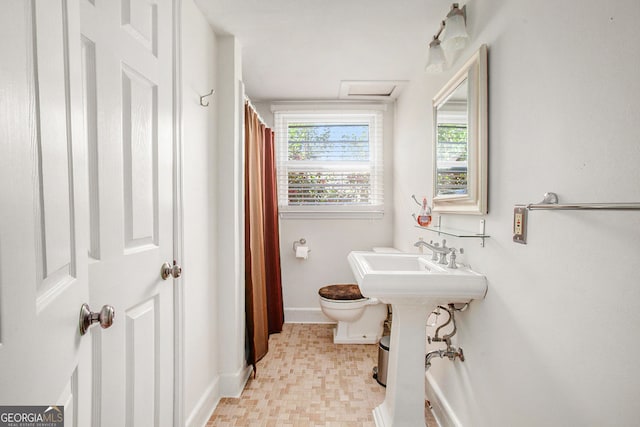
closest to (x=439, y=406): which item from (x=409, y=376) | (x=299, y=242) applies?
(x=409, y=376)

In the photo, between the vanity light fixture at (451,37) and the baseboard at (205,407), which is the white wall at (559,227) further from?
→ the baseboard at (205,407)

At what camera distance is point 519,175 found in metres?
1.12

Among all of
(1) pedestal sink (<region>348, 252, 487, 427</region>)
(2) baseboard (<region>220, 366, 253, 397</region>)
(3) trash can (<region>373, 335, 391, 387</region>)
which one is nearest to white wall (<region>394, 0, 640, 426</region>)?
(1) pedestal sink (<region>348, 252, 487, 427</region>)

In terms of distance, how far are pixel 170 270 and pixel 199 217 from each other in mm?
433

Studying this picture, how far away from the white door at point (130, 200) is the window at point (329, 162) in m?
1.84

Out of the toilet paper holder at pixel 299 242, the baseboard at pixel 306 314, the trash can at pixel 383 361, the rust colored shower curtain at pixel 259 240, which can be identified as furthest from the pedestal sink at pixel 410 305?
the baseboard at pixel 306 314

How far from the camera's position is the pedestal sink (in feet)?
4.47

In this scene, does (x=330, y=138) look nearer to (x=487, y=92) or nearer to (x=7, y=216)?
(x=487, y=92)

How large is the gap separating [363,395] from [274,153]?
84.3 inches

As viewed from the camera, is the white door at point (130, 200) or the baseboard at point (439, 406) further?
the baseboard at point (439, 406)

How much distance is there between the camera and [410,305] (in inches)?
58.8

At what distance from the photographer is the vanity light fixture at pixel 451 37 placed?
4.67 feet

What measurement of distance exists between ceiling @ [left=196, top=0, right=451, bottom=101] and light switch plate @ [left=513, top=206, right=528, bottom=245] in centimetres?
117

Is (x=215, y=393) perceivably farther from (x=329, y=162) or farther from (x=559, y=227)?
(x=329, y=162)
